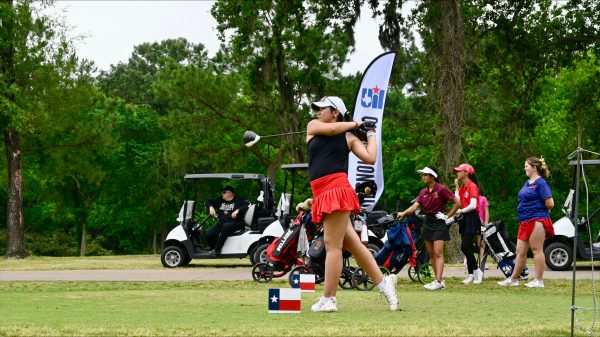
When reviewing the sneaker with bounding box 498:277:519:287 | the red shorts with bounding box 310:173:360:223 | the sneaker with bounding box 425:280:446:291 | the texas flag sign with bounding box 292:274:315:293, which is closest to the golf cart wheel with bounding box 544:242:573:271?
the sneaker with bounding box 498:277:519:287

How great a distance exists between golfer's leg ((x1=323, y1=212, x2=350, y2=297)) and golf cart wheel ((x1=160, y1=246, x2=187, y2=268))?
46.4 ft

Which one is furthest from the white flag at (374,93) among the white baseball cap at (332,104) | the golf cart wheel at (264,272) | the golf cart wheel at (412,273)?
the white baseball cap at (332,104)

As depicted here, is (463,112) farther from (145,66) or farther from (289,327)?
(145,66)

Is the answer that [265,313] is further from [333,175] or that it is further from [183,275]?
[183,275]

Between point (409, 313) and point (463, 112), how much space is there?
15.8 m

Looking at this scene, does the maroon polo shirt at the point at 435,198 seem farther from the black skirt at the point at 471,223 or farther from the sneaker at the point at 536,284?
the sneaker at the point at 536,284

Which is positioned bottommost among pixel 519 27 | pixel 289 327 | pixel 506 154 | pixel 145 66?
pixel 289 327

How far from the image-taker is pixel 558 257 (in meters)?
20.7

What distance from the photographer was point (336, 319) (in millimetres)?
8352

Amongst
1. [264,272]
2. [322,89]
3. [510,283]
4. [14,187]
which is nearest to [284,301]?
[510,283]

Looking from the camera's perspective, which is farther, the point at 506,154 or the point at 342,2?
the point at 506,154

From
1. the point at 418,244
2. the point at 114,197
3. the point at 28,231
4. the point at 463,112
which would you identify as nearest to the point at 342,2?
the point at 463,112

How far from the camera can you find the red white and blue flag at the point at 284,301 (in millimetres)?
8812

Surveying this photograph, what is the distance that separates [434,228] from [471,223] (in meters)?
1.17
